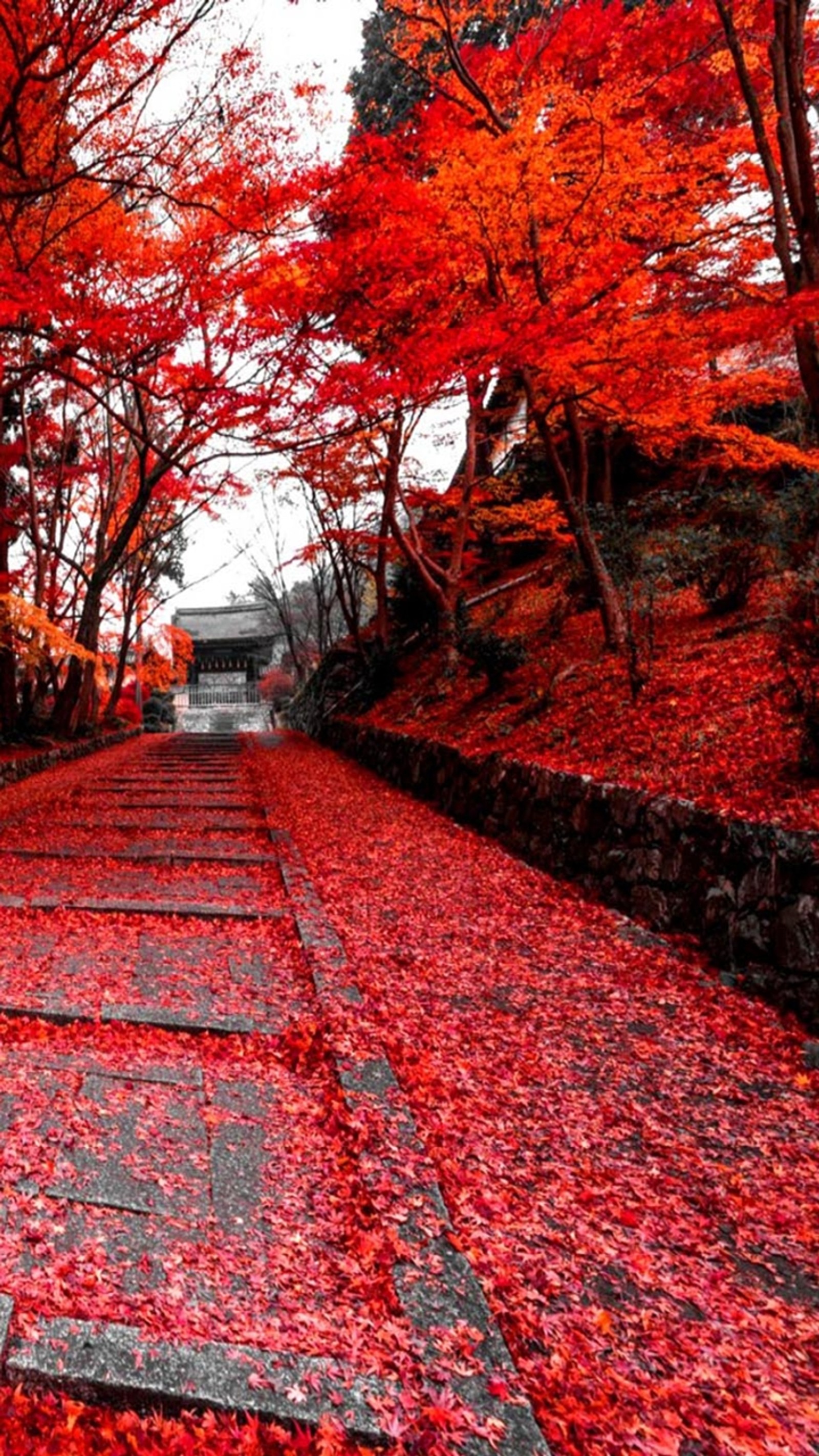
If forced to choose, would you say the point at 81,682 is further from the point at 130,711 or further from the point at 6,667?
the point at 130,711

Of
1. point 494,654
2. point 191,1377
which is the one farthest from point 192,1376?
point 494,654

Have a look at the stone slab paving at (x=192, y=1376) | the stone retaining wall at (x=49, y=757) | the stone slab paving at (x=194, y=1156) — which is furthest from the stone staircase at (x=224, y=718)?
the stone slab paving at (x=192, y=1376)

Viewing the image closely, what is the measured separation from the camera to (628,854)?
5.07 meters

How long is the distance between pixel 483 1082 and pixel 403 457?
1364cm

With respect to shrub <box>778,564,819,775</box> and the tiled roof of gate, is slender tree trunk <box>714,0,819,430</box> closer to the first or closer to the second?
shrub <box>778,564,819,775</box>

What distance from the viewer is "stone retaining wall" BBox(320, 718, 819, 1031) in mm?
3605

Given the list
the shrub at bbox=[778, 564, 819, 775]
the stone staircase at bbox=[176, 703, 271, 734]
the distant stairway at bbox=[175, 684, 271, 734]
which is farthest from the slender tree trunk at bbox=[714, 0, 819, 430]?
the stone staircase at bbox=[176, 703, 271, 734]

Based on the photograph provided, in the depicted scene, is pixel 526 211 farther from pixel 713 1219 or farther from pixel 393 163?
pixel 713 1219

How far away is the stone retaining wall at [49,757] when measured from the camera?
39.7ft

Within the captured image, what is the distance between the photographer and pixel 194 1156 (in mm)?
2490

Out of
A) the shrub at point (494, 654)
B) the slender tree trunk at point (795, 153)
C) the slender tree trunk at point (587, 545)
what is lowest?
the shrub at point (494, 654)

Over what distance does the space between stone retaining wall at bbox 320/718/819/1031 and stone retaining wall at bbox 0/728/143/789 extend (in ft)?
28.9

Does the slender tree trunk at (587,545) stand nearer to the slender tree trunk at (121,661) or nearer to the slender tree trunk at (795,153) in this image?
the slender tree trunk at (795,153)

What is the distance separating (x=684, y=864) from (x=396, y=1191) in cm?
289
